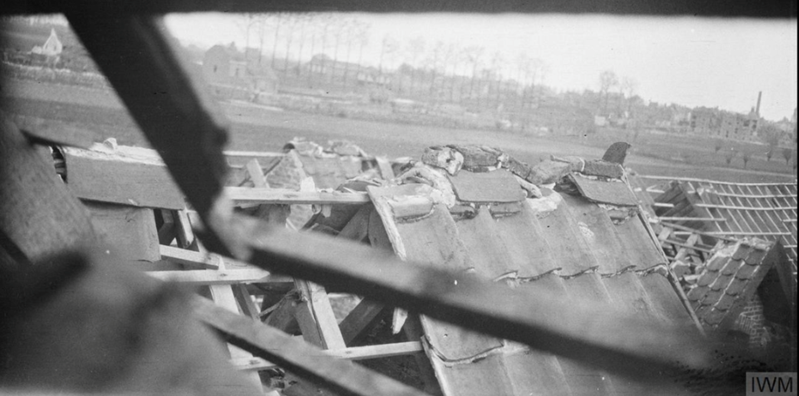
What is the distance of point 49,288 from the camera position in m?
2.04

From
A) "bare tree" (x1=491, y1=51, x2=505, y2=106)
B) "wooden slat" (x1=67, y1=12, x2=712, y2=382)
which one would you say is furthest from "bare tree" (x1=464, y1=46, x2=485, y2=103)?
"wooden slat" (x1=67, y1=12, x2=712, y2=382)

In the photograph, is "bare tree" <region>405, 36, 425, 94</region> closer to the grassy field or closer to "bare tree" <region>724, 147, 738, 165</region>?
the grassy field

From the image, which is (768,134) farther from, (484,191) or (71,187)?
(71,187)

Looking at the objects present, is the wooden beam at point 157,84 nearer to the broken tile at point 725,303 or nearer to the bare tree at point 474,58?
the bare tree at point 474,58

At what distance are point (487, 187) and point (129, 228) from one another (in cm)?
183

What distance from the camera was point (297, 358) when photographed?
1.88 meters

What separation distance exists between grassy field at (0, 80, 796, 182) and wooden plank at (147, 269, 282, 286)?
720mm

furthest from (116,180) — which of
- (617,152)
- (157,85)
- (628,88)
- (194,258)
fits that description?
(617,152)

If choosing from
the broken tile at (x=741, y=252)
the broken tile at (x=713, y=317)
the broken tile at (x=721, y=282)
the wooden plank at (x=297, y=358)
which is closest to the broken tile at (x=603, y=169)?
the broken tile at (x=713, y=317)

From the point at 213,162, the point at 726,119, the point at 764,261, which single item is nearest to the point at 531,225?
the point at 726,119

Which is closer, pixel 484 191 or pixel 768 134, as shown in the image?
pixel 768 134

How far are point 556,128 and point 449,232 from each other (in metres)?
1.34

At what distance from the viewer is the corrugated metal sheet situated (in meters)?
2.94

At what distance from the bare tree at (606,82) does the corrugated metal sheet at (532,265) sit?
0.69 metres
